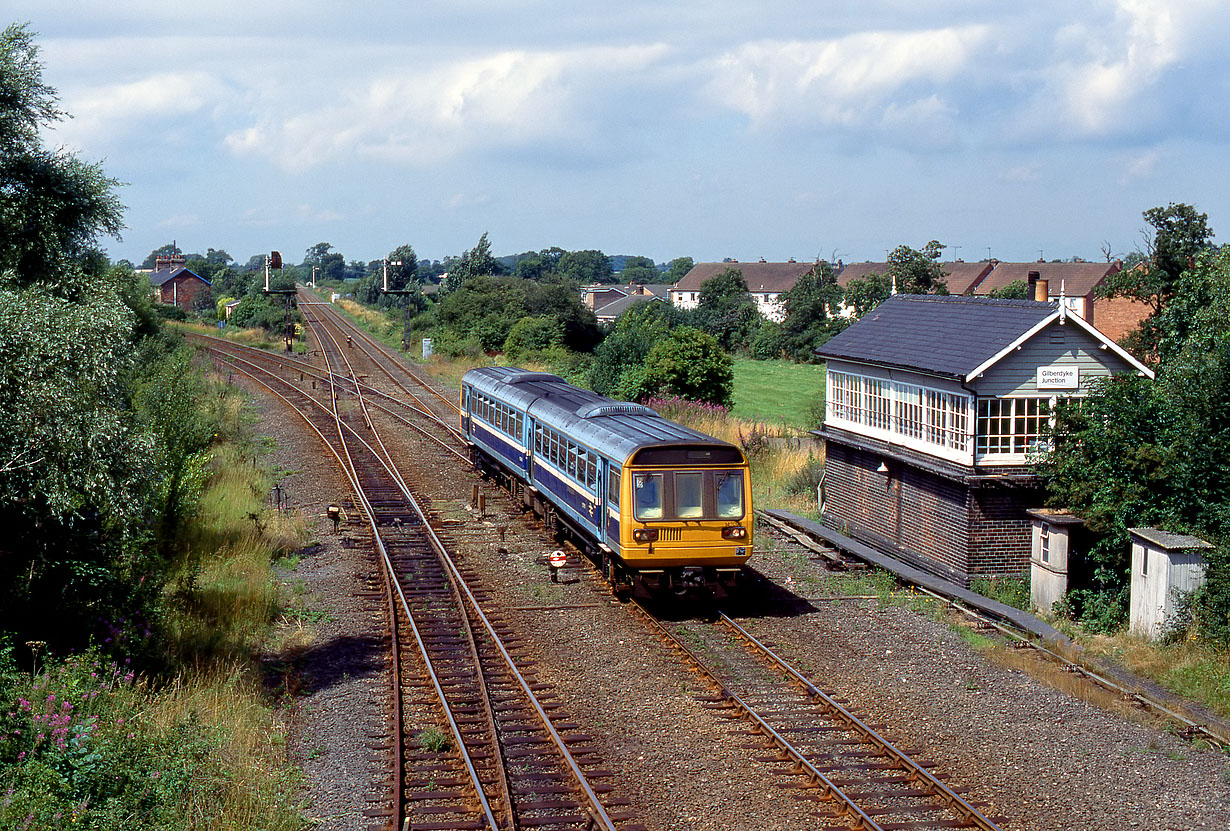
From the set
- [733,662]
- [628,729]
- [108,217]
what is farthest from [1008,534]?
[108,217]

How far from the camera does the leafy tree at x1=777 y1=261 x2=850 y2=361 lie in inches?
2884

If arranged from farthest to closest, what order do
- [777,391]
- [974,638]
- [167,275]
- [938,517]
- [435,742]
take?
[167,275], [777,391], [938,517], [974,638], [435,742]

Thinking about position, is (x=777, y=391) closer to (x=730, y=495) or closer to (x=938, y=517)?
(x=938, y=517)

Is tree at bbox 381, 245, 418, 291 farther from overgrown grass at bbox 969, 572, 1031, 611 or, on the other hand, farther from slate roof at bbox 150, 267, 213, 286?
overgrown grass at bbox 969, 572, 1031, 611

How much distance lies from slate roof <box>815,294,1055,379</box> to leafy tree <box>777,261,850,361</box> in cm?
4974

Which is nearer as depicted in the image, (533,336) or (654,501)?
(654,501)

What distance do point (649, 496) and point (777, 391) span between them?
4152 cm

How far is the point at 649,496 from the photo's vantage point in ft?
52.4

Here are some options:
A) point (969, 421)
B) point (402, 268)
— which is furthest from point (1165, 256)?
point (402, 268)

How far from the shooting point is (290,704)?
12.7 metres

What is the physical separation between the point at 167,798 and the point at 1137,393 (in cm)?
1437

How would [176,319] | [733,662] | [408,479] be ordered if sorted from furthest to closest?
[176,319]
[408,479]
[733,662]

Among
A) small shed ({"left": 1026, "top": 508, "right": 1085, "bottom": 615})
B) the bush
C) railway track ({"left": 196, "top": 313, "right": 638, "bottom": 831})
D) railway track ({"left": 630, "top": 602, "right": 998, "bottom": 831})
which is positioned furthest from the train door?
the bush

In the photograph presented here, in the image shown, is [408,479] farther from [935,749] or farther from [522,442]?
[935,749]
